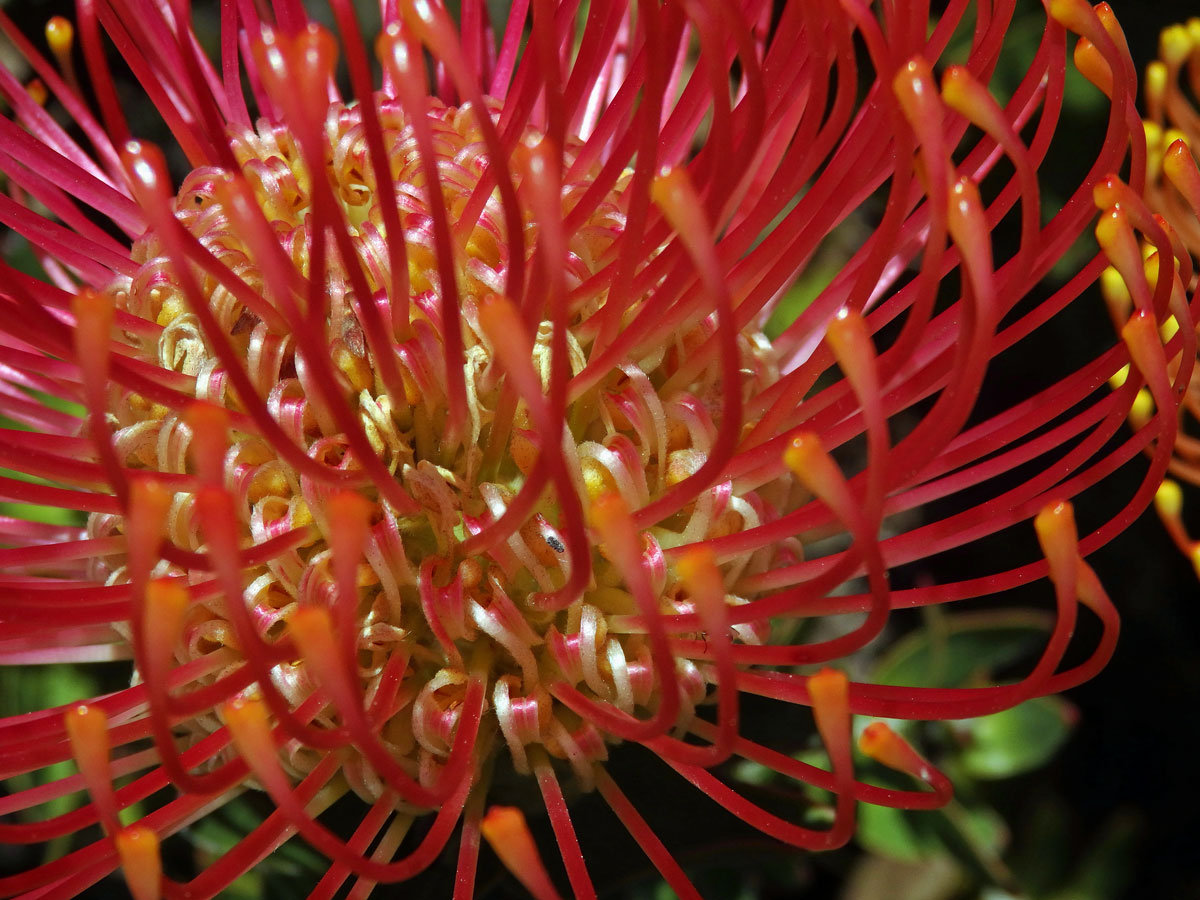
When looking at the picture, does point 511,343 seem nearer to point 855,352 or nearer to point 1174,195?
point 855,352

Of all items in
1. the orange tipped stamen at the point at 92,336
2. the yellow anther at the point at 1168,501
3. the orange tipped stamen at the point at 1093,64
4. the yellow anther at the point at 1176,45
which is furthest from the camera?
the yellow anther at the point at 1176,45

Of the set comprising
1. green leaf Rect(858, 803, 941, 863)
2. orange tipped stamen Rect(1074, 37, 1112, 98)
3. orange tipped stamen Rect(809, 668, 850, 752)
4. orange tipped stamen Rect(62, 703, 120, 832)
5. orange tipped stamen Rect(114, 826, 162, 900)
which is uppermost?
orange tipped stamen Rect(1074, 37, 1112, 98)

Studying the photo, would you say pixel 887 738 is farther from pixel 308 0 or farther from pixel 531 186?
pixel 308 0

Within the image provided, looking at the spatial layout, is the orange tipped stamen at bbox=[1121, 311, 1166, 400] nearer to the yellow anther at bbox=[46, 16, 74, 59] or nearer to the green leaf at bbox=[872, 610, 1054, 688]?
the green leaf at bbox=[872, 610, 1054, 688]

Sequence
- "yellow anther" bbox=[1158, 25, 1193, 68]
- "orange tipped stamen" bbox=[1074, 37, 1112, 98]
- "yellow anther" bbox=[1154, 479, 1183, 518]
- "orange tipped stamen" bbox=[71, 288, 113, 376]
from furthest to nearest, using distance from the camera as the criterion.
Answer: "yellow anther" bbox=[1158, 25, 1193, 68], "yellow anther" bbox=[1154, 479, 1183, 518], "orange tipped stamen" bbox=[1074, 37, 1112, 98], "orange tipped stamen" bbox=[71, 288, 113, 376]

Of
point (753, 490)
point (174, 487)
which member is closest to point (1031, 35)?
point (753, 490)

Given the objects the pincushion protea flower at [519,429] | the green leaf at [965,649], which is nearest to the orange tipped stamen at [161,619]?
the pincushion protea flower at [519,429]

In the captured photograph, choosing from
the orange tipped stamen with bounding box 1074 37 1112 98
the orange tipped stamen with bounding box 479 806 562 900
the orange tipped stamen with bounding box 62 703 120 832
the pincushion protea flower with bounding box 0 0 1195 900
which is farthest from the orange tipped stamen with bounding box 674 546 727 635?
the orange tipped stamen with bounding box 1074 37 1112 98

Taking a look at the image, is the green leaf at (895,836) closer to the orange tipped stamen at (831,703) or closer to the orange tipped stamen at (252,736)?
the orange tipped stamen at (831,703)

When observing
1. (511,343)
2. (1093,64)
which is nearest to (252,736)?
(511,343)
